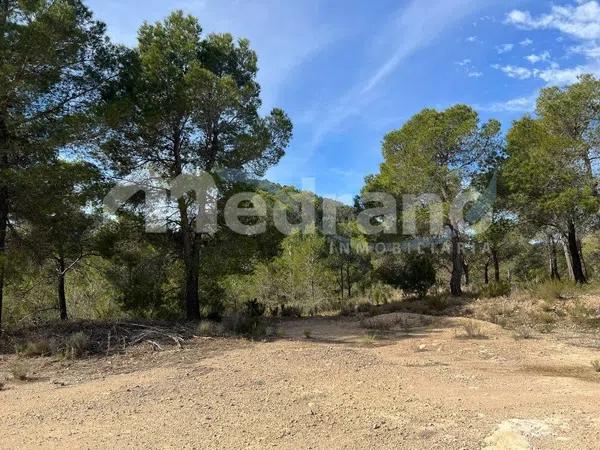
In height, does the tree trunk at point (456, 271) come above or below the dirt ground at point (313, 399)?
above

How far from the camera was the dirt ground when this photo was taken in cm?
394

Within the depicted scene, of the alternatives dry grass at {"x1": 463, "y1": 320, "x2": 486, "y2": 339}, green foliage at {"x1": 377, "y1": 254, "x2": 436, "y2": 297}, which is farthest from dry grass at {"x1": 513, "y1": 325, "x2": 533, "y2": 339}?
green foliage at {"x1": 377, "y1": 254, "x2": 436, "y2": 297}

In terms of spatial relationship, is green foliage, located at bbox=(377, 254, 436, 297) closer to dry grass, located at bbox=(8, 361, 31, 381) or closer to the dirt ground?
the dirt ground

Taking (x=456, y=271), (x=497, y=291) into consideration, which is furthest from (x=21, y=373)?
(x=456, y=271)

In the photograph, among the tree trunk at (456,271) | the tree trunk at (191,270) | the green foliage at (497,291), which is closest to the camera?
the tree trunk at (191,270)

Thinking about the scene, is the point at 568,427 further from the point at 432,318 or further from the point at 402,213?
the point at 402,213

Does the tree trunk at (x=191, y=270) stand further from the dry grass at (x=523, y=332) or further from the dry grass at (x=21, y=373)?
the dry grass at (x=523, y=332)

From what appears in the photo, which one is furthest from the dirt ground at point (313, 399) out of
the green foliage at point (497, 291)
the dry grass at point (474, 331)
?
the green foliage at point (497, 291)

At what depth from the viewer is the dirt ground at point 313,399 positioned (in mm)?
3943

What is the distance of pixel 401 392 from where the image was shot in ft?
17.4

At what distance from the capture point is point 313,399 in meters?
5.09

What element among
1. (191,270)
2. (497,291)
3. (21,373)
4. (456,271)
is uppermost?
(191,270)

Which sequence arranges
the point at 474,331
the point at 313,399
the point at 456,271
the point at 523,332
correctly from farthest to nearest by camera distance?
1. the point at 456,271
2. the point at 474,331
3. the point at 523,332
4. the point at 313,399

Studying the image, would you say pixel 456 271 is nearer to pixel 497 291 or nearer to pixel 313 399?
pixel 497 291
